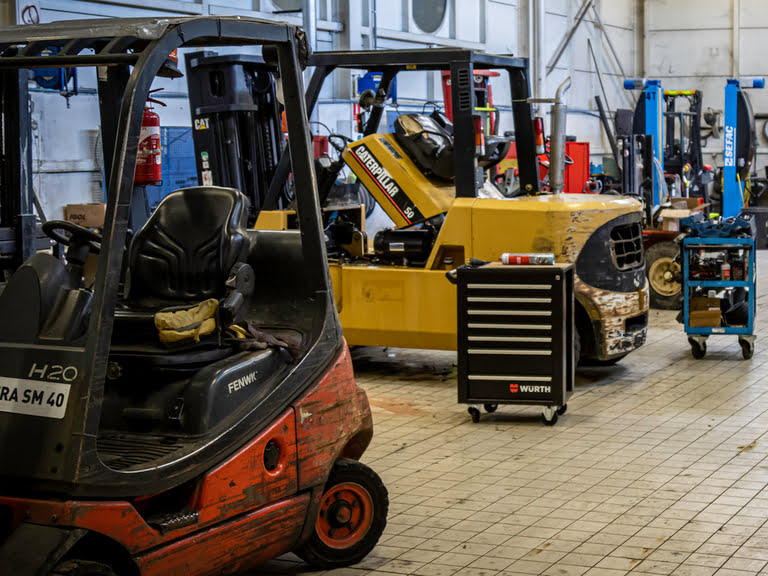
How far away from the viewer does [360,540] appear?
4828 millimetres

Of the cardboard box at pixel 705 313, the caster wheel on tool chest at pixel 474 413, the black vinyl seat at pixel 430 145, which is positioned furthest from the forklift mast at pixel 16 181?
the cardboard box at pixel 705 313

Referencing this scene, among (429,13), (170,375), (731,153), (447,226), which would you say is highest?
(429,13)

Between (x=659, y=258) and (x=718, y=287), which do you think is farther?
(x=659, y=258)

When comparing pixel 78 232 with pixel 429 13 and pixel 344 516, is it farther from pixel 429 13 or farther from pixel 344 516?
pixel 429 13

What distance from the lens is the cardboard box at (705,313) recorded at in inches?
376

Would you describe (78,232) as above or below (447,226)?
above

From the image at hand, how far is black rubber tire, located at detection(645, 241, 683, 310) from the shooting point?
1234 cm

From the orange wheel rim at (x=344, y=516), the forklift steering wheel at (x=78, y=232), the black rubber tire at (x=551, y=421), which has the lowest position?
the black rubber tire at (x=551, y=421)

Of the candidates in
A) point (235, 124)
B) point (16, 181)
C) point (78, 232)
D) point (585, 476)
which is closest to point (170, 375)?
point (78, 232)

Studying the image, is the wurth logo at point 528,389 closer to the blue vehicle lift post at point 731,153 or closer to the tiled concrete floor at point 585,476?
the tiled concrete floor at point 585,476

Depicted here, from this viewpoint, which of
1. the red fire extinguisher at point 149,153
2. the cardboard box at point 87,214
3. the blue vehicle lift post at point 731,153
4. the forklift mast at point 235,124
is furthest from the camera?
the blue vehicle lift post at point 731,153

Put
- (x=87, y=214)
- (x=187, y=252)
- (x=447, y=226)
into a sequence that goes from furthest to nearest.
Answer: (x=87, y=214) → (x=447, y=226) → (x=187, y=252)

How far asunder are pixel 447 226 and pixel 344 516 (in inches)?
161

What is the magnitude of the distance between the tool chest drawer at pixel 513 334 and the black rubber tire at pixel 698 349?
2.70m
